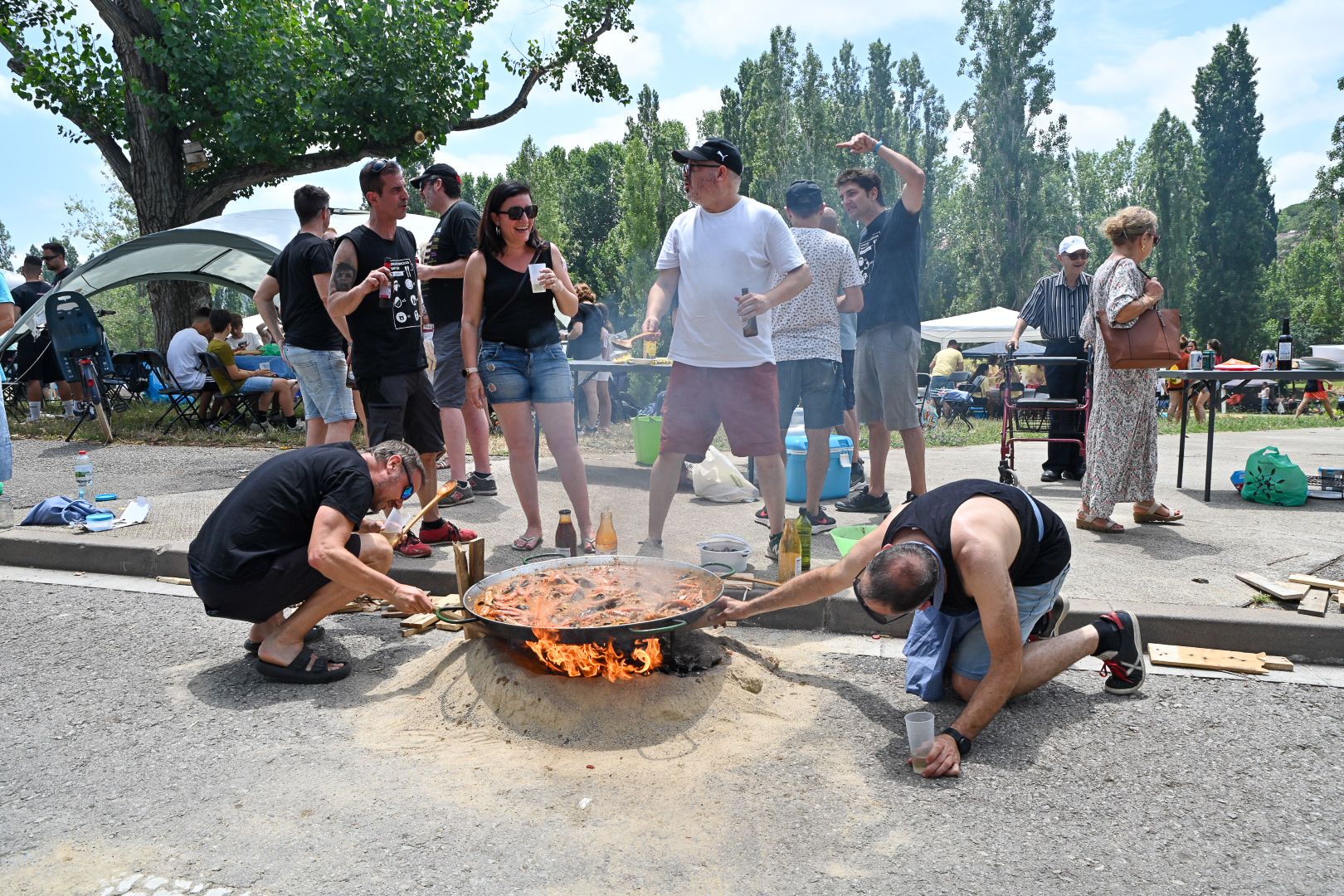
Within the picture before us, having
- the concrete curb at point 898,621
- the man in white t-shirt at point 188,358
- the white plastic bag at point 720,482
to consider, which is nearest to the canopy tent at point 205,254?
the man in white t-shirt at point 188,358

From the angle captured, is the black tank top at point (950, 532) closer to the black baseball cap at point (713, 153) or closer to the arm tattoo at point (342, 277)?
the black baseball cap at point (713, 153)

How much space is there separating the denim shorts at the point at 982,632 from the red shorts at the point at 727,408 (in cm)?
174

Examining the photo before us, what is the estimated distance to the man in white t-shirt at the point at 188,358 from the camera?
11.5 metres

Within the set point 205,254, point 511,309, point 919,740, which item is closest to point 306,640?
point 511,309

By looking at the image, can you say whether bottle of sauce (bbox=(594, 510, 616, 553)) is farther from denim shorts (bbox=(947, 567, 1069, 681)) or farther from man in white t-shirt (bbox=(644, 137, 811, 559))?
denim shorts (bbox=(947, 567, 1069, 681))

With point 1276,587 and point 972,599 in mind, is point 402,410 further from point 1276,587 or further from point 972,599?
point 1276,587

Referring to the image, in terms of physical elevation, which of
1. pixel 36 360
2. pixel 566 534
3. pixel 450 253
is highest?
pixel 450 253

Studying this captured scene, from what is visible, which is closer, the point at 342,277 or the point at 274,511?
the point at 274,511

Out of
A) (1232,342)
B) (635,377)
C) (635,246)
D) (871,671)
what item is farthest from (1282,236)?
(871,671)

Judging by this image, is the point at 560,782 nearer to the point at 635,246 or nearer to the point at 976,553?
the point at 976,553

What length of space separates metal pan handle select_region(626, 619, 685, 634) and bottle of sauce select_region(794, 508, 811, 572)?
4.35 feet

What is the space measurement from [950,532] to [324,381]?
431cm

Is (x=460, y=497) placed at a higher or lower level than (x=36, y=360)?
lower

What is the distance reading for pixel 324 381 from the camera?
5969 millimetres
